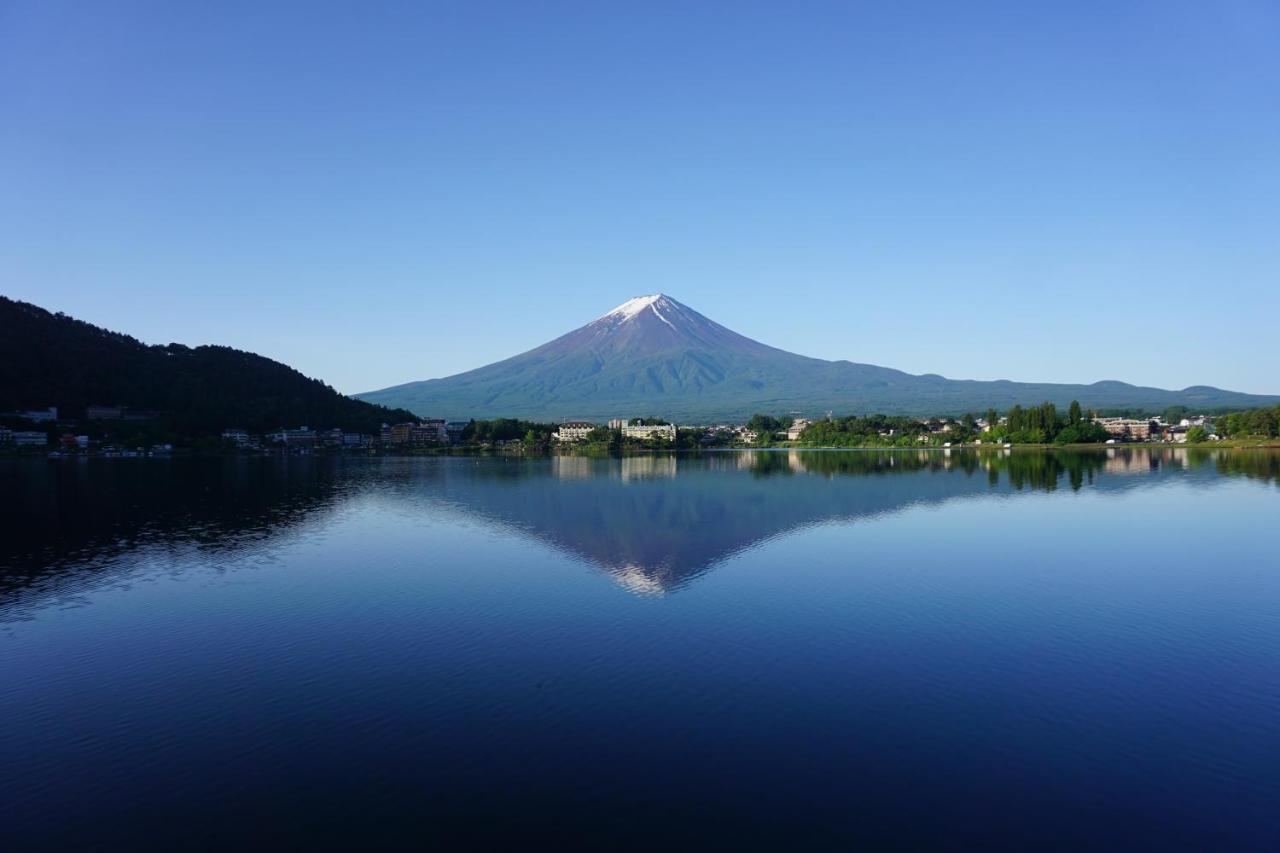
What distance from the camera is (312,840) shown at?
19.6ft

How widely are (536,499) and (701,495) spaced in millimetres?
7323

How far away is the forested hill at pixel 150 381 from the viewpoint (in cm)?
6906

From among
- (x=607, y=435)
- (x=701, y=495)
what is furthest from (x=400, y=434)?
(x=701, y=495)

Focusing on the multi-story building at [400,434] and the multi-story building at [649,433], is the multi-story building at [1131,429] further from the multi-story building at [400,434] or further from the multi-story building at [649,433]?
the multi-story building at [400,434]

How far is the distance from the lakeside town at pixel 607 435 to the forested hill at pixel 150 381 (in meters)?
1.66

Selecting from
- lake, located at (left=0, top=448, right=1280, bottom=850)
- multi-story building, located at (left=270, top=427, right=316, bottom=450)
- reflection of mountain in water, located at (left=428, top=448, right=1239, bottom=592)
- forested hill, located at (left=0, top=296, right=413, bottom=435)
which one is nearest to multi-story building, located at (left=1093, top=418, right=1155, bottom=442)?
reflection of mountain in water, located at (left=428, top=448, right=1239, bottom=592)

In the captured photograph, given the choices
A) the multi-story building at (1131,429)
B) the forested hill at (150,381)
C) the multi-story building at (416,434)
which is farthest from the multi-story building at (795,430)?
the forested hill at (150,381)

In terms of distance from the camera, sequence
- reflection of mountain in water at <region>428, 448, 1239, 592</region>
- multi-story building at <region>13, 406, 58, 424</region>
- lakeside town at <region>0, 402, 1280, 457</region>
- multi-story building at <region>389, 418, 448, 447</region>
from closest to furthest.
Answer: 1. reflection of mountain in water at <region>428, 448, 1239, 592</region>
2. lakeside town at <region>0, 402, 1280, 457</region>
3. multi-story building at <region>13, 406, 58, 424</region>
4. multi-story building at <region>389, 418, 448, 447</region>

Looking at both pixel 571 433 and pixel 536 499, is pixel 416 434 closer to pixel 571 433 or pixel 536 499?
pixel 571 433

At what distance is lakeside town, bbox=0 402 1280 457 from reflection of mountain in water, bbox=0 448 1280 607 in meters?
12.7

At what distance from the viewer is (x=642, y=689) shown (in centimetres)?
938

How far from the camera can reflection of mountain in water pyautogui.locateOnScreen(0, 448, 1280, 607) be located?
1895 centimetres

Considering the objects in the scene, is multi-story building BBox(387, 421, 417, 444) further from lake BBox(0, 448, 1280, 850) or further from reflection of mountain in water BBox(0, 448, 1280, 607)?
lake BBox(0, 448, 1280, 850)

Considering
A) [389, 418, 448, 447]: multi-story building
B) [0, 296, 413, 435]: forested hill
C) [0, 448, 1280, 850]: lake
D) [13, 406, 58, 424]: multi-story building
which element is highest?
[0, 296, 413, 435]: forested hill
